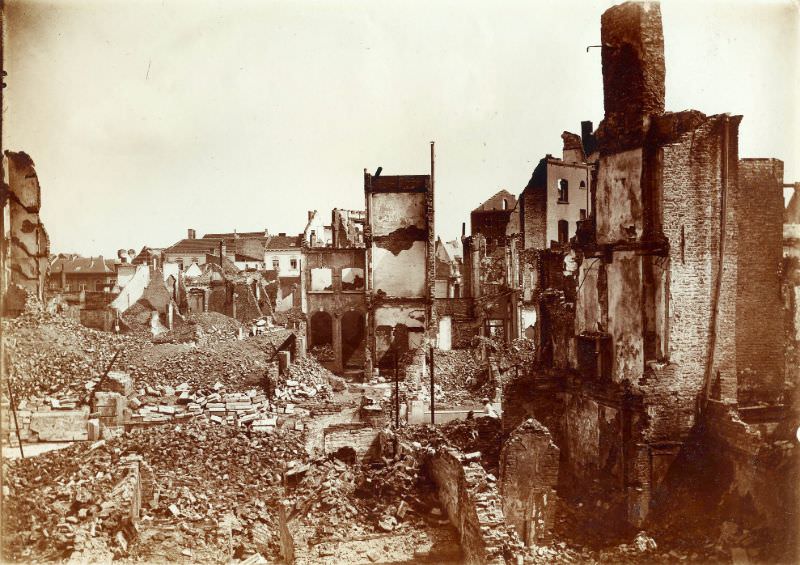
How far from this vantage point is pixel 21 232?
10172 mm

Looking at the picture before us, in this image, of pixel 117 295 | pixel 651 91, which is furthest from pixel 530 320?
pixel 117 295

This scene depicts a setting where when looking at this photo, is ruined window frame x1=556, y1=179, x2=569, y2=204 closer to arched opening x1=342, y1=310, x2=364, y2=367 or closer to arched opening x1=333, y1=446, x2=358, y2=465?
arched opening x1=342, y1=310, x2=364, y2=367

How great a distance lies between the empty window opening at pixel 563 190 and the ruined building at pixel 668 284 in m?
20.8

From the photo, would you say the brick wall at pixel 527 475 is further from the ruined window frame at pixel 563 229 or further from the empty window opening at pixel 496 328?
the ruined window frame at pixel 563 229

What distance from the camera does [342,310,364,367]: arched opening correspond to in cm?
2886

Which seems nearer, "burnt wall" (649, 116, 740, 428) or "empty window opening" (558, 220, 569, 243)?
"burnt wall" (649, 116, 740, 428)

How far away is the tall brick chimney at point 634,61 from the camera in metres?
10.7

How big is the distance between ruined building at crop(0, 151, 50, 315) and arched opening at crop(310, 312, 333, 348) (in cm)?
1882

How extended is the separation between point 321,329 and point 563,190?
1664 cm

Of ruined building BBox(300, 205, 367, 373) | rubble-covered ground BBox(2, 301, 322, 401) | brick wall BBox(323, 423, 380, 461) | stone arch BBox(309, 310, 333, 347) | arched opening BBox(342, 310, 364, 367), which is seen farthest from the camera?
stone arch BBox(309, 310, 333, 347)

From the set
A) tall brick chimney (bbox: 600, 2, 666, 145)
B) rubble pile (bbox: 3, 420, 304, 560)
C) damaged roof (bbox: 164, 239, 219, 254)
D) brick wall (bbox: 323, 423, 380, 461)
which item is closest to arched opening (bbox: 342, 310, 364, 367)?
rubble pile (bbox: 3, 420, 304, 560)

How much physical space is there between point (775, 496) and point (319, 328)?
22.9 meters

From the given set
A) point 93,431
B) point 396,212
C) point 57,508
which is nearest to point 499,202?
point 396,212

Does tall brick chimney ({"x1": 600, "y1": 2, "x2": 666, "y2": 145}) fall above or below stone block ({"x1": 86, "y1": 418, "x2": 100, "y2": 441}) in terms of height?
above
